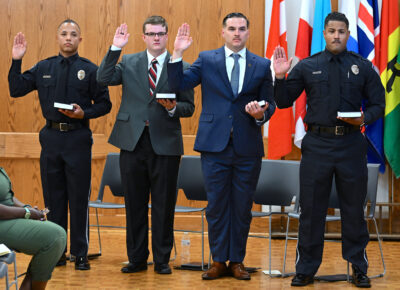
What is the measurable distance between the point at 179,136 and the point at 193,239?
2.03 metres

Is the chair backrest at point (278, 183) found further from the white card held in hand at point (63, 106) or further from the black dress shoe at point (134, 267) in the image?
the white card held in hand at point (63, 106)

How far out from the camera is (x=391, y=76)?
6.57 metres

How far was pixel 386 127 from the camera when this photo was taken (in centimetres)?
658

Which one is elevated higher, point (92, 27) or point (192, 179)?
point (92, 27)

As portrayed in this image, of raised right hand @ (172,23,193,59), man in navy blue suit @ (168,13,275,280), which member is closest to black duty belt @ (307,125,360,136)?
man in navy blue suit @ (168,13,275,280)

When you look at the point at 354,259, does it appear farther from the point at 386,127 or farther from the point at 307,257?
the point at 386,127

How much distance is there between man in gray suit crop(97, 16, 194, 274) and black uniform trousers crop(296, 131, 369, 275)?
969 mm

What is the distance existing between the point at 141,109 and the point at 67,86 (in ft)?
2.14

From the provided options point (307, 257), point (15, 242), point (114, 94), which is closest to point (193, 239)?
point (114, 94)

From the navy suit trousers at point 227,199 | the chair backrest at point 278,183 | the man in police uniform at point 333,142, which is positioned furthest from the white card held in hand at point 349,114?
the chair backrest at point 278,183

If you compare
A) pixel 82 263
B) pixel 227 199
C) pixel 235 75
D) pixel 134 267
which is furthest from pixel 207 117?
pixel 82 263

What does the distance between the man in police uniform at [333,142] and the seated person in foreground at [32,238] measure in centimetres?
179

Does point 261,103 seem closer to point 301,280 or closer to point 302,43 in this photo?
point 301,280

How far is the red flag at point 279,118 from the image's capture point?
22.1ft
